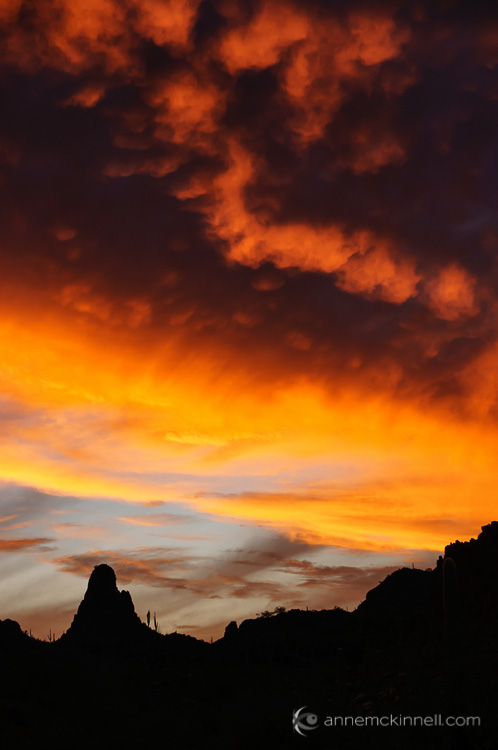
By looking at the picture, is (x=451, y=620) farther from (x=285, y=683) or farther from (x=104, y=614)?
(x=104, y=614)

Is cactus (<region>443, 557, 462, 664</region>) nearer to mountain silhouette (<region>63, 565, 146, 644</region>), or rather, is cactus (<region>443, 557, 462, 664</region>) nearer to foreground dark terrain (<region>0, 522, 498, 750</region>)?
foreground dark terrain (<region>0, 522, 498, 750</region>)

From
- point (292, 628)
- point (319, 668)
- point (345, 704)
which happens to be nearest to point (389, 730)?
point (345, 704)

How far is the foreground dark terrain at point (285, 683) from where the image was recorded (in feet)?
97.2

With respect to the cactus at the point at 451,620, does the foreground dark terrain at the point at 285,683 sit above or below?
below

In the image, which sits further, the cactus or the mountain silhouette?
the mountain silhouette

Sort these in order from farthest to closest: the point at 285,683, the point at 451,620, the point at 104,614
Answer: the point at 104,614 → the point at 285,683 → the point at 451,620

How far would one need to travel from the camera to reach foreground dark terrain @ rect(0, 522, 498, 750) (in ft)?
97.2

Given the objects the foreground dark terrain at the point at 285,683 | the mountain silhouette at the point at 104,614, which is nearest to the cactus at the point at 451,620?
the foreground dark terrain at the point at 285,683

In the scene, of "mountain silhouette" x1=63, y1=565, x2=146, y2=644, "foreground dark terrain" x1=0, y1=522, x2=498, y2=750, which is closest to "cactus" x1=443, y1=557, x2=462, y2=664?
"foreground dark terrain" x1=0, y1=522, x2=498, y2=750

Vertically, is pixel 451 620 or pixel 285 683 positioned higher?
pixel 451 620

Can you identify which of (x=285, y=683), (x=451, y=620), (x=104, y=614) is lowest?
(x=285, y=683)

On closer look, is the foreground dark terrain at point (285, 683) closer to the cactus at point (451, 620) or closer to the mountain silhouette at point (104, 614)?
the cactus at point (451, 620)

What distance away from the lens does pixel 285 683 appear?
2232 inches

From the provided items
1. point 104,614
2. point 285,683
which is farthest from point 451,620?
point 104,614
